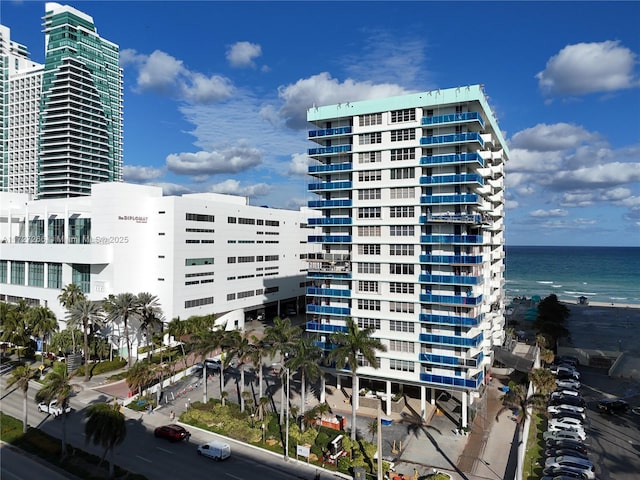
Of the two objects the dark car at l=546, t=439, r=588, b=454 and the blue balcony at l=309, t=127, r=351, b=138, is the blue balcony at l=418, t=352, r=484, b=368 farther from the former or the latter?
the blue balcony at l=309, t=127, r=351, b=138

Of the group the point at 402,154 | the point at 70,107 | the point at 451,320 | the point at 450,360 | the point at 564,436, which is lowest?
the point at 564,436

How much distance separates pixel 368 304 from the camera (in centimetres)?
5638

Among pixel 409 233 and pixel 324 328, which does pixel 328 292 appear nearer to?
pixel 324 328

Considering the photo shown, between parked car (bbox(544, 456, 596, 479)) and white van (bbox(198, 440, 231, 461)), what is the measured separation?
Result: 2935 cm

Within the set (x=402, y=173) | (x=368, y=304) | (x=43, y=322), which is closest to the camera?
(x=402, y=173)

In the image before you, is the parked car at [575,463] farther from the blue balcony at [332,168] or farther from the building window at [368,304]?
the blue balcony at [332,168]

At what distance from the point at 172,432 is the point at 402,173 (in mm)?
38282

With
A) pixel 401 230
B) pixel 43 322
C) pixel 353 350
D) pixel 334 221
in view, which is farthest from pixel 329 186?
pixel 43 322

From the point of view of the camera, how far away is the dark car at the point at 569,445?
43281 millimetres

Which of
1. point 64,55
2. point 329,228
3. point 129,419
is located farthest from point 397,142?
point 64,55

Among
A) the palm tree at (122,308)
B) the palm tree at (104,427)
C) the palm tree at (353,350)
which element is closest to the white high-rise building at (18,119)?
the palm tree at (122,308)

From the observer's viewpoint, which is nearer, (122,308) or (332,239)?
(332,239)

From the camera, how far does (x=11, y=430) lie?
47.4 meters

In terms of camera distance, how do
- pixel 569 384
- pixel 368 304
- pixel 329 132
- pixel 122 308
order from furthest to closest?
pixel 122 308, pixel 569 384, pixel 329 132, pixel 368 304
